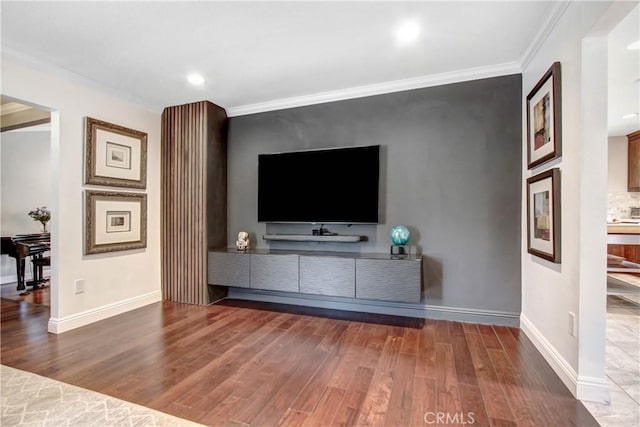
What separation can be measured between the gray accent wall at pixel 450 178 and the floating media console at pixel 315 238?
0.39ft

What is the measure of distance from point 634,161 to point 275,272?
255 inches

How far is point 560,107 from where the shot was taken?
74.6 inches

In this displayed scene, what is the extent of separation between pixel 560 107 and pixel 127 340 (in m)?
3.69

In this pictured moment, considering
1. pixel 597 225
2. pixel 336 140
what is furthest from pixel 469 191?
pixel 336 140

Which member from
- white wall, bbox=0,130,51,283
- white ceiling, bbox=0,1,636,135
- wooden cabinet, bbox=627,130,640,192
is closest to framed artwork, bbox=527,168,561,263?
white ceiling, bbox=0,1,636,135

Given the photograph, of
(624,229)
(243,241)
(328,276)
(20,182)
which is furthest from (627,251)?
(20,182)

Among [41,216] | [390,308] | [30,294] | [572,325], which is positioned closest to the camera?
[572,325]

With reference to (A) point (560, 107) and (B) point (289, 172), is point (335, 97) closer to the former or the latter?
(B) point (289, 172)

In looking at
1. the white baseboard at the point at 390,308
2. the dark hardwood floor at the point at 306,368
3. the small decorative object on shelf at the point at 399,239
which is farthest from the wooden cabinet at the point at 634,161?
the small decorative object on shelf at the point at 399,239

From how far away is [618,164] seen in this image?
5344mm

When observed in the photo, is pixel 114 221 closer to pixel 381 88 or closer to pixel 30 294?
pixel 30 294

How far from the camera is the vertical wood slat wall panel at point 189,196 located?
11.4ft

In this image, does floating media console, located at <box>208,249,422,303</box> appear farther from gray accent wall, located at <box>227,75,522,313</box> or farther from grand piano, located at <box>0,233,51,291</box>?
grand piano, located at <box>0,233,51,291</box>

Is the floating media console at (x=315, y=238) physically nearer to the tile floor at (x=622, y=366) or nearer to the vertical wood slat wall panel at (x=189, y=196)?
the vertical wood slat wall panel at (x=189, y=196)
